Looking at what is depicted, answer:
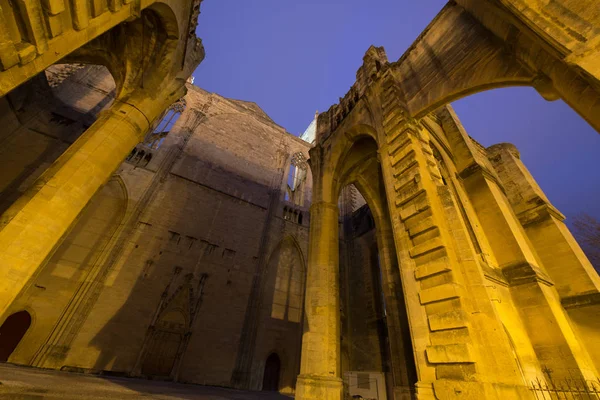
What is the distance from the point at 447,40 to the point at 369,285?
12.1 metres

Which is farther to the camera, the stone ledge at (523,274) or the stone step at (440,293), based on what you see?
the stone ledge at (523,274)

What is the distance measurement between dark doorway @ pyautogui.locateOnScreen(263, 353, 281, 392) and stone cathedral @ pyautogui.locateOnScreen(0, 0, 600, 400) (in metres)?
0.09

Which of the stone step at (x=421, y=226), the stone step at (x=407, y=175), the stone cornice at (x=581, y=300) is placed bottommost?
the stone cornice at (x=581, y=300)

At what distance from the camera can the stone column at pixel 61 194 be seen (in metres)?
3.66

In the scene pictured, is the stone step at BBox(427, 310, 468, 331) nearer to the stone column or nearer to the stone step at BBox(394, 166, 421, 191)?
the stone step at BBox(394, 166, 421, 191)

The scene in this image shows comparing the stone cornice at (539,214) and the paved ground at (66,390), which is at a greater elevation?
the stone cornice at (539,214)

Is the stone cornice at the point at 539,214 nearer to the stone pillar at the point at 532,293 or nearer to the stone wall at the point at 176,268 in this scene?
the stone pillar at the point at 532,293

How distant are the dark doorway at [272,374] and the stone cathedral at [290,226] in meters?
0.09

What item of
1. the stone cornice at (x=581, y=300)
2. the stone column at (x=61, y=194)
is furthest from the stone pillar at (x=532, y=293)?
the stone column at (x=61, y=194)

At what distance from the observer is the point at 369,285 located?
1430 cm

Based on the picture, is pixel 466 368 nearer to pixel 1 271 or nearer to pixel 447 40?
pixel 1 271

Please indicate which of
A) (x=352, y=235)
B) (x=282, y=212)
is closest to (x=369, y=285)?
(x=352, y=235)

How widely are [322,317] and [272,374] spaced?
29.2 ft

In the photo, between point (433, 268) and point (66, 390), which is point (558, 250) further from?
point (66, 390)
